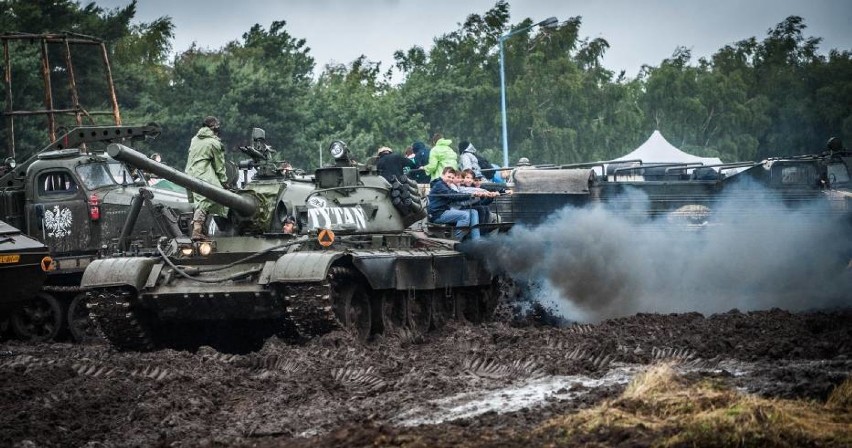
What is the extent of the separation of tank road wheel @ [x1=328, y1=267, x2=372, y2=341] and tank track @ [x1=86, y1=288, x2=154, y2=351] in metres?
2.17

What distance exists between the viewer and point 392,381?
37.2ft

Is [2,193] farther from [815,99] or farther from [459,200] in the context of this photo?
[815,99]

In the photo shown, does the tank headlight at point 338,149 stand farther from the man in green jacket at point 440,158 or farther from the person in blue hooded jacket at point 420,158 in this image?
the person in blue hooded jacket at point 420,158

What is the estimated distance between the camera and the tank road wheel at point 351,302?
48.7 ft

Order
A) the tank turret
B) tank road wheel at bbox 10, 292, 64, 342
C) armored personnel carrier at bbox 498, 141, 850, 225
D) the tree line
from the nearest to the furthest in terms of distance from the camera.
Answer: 1. the tank turret
2. armored personnel carrier at bbox 498, 141, 850, 225
3. tank road wheel at bbox 10, 292, 64, 342
4. the tree line

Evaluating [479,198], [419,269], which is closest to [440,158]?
[479,198]

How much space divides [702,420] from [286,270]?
6.80 metres

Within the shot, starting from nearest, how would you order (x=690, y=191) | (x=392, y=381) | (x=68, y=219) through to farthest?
(x=392, y=381) < (x=68, y=219) < (x=690, y=191)

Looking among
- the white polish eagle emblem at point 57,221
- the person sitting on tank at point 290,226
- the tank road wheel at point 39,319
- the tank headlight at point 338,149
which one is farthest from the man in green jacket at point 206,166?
the white polish eagle emblem at point 57,221

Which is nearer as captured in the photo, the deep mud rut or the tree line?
the deep mud rut

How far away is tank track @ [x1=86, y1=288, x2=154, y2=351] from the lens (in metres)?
15.1

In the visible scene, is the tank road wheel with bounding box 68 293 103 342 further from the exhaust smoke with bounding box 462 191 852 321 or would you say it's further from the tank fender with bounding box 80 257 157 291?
the exhaust smoke with bounding box 462 191 852 321

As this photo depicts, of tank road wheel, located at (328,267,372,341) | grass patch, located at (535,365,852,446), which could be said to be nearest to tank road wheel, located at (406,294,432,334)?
tank road wheel, located at (328,267,372,341)

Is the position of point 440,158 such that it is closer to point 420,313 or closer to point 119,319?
point 420,313
